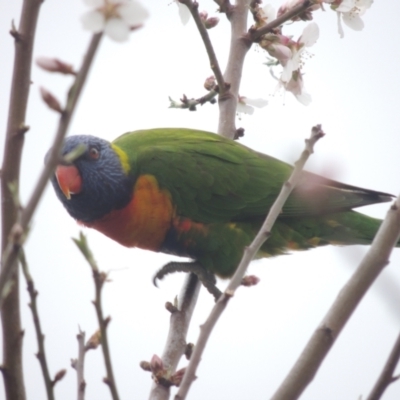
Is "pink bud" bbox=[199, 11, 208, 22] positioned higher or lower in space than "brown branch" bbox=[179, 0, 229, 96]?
higher

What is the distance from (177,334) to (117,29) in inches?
79.9

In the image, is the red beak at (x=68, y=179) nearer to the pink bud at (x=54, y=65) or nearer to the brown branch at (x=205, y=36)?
the brown branch at (x=205, y=36)

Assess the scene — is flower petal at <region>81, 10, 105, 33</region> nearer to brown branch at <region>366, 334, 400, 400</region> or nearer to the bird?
brown branch at <region>366, 334, 400, 400</region>

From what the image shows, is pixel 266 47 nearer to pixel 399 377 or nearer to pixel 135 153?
pixel 135 153

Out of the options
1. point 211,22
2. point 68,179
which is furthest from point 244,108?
point 68,179

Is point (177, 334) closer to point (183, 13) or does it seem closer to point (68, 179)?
point (68, 179)

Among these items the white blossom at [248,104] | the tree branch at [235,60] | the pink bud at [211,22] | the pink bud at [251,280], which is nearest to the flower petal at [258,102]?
the white blossom at [248,104]

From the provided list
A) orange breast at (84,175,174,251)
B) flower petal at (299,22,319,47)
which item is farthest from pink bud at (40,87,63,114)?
orange breast at (84,175,174,251)

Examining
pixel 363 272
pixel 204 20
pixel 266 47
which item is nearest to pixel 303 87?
pixel 266 47

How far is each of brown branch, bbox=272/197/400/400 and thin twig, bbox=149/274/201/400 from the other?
3.05 feet

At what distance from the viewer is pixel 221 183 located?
3980 millimetres

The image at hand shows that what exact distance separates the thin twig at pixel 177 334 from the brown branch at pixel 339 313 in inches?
36.6

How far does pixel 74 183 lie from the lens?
383cm

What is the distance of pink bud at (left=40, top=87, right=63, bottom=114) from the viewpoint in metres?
1.13
